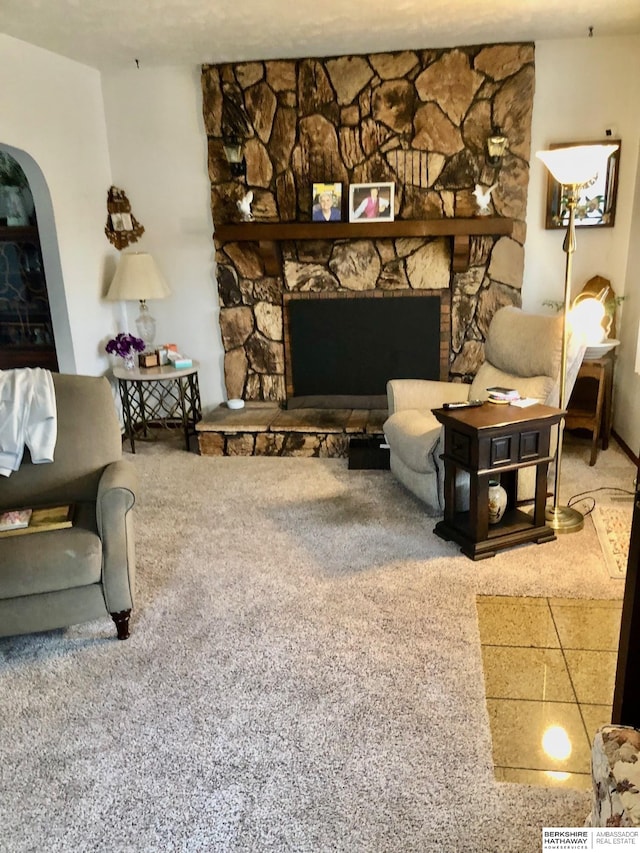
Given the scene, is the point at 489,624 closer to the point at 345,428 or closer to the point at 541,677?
the point at 541,677

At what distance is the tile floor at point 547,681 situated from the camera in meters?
1.85

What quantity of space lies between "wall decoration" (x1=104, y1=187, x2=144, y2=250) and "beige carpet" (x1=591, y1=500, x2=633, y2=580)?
3601 millimetres

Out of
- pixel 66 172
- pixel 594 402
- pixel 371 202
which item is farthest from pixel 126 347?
pixel 594 402

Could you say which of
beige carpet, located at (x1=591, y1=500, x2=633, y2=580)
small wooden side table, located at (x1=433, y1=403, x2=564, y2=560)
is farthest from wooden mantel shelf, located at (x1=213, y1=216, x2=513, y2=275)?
beige carpet, located at (x1=591, y1=500, x2=633, y2=580)

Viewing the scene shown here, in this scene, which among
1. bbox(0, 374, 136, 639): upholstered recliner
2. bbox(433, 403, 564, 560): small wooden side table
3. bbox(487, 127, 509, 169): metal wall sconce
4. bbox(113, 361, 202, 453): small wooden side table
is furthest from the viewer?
bbox(113, 361, 202, 453): small wooden side table

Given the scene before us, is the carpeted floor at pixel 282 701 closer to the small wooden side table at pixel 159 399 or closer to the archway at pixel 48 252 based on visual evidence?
the small wooden side table at pixel 159 399

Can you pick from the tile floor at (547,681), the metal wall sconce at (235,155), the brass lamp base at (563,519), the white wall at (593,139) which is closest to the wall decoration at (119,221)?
the metal wall sconce at (235,155)

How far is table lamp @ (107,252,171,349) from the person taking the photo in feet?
14.6

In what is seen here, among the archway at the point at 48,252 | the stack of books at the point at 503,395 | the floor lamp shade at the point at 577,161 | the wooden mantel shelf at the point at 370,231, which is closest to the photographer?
the floor lamp shade at the point at 577,161

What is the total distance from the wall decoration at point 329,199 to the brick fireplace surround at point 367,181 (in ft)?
0.21

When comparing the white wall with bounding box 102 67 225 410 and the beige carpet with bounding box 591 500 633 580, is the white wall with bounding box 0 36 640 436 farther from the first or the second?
the beige carpet with bounding box 591 500 633 580

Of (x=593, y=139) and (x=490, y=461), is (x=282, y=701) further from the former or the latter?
(x=593, y=139)

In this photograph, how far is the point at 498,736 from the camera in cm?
194

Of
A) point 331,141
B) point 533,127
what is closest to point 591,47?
point 533,127
